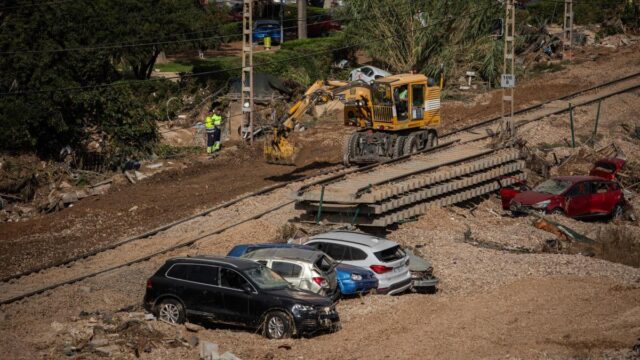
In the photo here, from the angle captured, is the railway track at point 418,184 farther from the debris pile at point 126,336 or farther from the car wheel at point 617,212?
the debris pile at point 126,336

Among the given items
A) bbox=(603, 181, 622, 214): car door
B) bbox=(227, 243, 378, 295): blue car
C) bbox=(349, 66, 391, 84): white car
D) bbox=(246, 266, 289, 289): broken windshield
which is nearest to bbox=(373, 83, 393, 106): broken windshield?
bbox=(603, 181, 622, 214): car door

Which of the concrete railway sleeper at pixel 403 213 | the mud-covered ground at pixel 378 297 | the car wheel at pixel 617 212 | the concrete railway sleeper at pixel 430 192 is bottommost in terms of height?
the car wheel at pixel 617 212

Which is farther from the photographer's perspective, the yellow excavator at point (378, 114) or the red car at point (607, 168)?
the red car at point (607, 168)

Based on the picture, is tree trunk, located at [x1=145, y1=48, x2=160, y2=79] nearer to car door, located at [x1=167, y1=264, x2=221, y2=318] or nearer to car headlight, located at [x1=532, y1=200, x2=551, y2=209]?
car headlight, located at [x1=532, y1=200, x2=551, y2=209]

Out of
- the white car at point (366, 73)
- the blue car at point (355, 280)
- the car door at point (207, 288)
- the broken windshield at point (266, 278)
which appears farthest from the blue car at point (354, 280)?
the white car at point (366, 73)

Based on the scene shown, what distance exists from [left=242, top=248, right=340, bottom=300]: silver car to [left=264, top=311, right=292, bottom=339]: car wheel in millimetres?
1498

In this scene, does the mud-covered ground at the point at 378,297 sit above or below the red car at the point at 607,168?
below

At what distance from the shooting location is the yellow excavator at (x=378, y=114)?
31.1m

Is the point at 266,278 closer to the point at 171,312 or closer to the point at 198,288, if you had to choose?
the point at 198,288

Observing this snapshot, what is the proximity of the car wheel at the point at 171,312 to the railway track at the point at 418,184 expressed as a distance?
811cm

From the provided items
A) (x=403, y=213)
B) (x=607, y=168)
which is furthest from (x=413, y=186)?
(x=607, y=168)

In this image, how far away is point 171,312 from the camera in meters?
17.8

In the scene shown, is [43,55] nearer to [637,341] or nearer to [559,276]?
[559,276]

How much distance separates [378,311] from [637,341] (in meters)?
5.06
